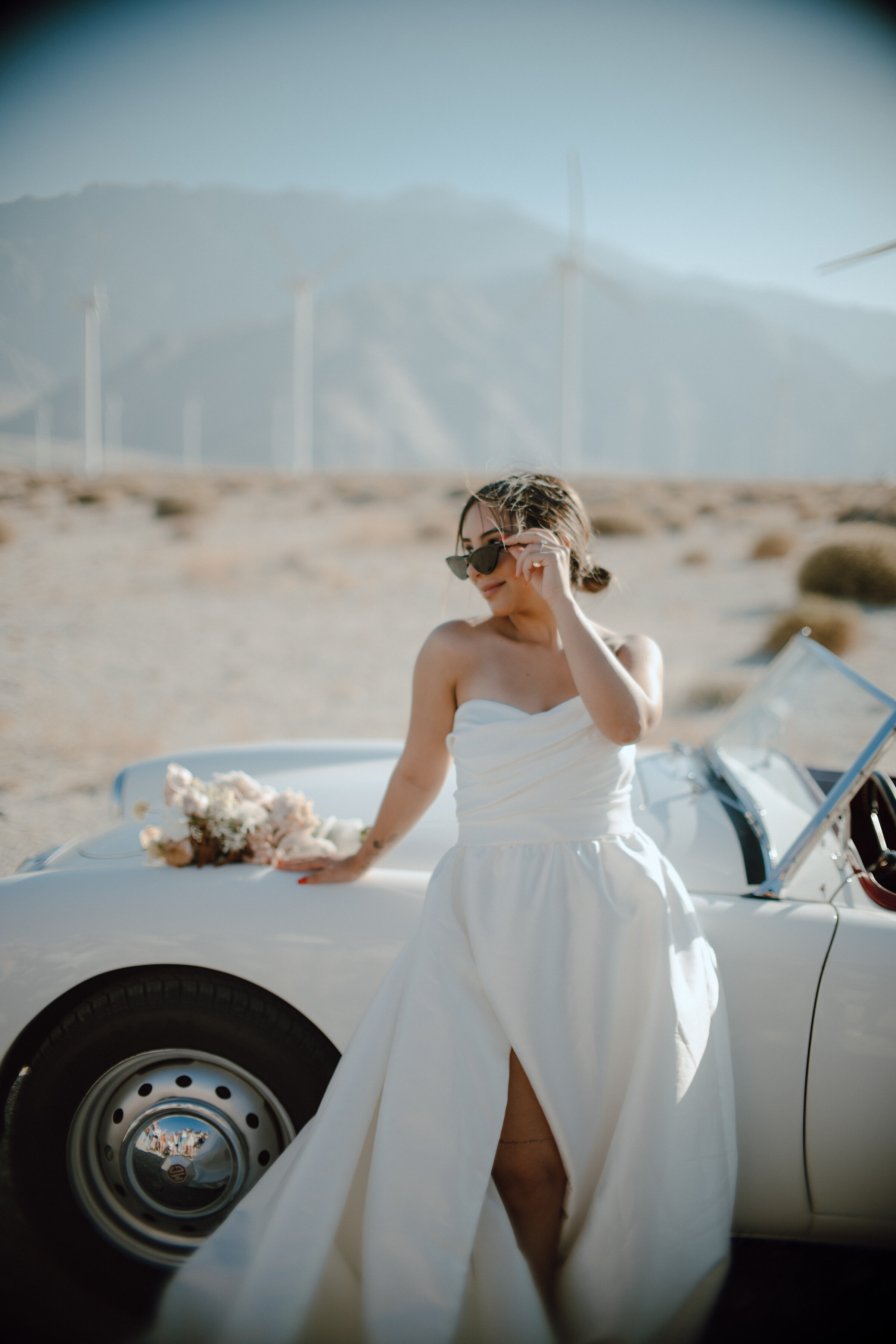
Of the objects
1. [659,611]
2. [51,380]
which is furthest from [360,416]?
[51,380]

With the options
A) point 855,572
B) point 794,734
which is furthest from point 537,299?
point 794,734

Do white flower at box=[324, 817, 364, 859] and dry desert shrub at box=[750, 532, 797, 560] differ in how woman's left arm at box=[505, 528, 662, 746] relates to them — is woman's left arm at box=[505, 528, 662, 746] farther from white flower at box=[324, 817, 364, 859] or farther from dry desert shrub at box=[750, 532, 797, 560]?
dry desert shrub at box=[750, 532, 797, 560]

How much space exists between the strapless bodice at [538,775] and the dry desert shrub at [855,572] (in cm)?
1225

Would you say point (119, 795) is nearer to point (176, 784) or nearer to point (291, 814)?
point (176, 784)

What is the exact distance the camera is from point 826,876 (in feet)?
7.47

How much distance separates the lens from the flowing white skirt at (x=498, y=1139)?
167cm

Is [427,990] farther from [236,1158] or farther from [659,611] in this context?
[659,611]

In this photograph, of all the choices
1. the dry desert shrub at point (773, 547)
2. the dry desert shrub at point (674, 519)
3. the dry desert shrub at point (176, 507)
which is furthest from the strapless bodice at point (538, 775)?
the dry desert shrub at point (674, 519)

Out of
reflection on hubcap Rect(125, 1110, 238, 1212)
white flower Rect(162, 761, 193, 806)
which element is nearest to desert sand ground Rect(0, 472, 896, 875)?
white flower Rect(162, 761, 193, 806)

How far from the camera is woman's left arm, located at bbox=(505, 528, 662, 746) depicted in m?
1.85

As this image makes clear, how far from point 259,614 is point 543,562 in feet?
42.0

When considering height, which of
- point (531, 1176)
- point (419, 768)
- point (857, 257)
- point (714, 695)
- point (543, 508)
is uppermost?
point (857, 257)

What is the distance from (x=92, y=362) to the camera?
2133 centimetres

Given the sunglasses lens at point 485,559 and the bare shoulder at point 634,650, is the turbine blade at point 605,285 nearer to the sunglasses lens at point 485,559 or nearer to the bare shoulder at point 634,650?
the bare shoulder at point 634,650
